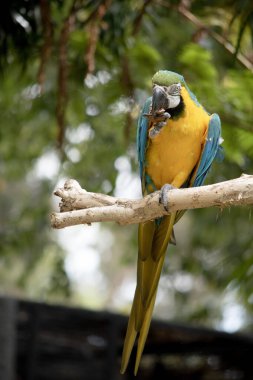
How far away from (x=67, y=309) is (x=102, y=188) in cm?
86

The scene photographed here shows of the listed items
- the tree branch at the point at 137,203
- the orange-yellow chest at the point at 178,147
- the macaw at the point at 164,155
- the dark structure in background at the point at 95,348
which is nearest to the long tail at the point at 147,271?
the macaw at the point at 164,155

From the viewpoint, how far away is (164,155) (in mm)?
1991

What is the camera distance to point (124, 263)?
16.0 ft

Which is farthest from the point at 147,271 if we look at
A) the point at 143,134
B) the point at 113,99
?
the point at 113,99

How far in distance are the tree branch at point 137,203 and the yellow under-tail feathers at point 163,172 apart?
29 cm

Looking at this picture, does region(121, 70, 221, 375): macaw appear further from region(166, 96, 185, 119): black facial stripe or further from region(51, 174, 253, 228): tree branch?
region(51, 174, 253, 228): tree branch

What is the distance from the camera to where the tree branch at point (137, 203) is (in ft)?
4.95

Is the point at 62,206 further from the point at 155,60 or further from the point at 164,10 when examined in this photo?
the point at 164,10

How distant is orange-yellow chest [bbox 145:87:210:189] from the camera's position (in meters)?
1.92

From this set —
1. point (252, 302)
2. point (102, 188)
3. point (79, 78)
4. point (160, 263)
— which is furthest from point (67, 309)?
point (160, 263)

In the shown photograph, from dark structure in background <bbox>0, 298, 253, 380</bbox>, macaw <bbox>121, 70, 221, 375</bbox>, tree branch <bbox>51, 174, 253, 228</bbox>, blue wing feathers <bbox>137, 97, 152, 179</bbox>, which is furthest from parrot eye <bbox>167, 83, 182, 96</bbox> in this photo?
dark structure in background <bbox>0, 298, 253, 380</bbox>

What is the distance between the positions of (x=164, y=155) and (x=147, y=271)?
354 millimetres

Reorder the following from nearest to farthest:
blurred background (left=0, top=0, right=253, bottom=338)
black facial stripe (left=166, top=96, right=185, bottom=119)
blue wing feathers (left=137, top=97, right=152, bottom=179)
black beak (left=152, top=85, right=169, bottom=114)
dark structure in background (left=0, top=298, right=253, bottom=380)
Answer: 1. black beak (left=152, top=85, right=169, bottom=114)
2. black facial stripe (left=166, top=96, right=185, bottom=119)
3. blue wing feathers (left=137, top=97, right=152, bottom=179)
4. blurred background (left=0, top=0, right=253, bottom=338)
5. dark structure in background (left=0, top=298, right=253, bottom=380)

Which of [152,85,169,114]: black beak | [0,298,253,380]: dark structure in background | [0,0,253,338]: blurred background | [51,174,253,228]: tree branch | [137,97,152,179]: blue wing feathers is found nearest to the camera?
[51,174,253,228]: tree branch
